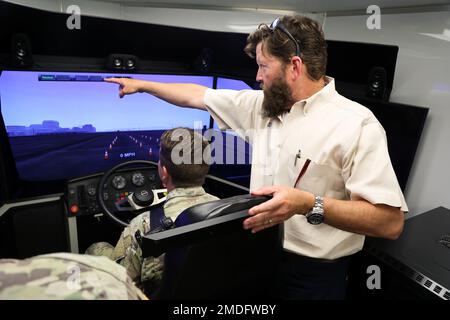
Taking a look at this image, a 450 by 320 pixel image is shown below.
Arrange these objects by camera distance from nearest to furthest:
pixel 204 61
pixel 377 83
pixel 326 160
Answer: pixel 326 160
pixel 377 83
pixel 204 61

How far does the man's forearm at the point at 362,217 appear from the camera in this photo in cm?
115

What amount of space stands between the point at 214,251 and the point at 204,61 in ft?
→ 5.78

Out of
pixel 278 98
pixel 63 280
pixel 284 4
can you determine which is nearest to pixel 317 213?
pixel 278 98

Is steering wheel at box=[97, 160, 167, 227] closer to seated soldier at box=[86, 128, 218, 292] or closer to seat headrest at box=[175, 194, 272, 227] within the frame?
Result: seated soldier at box=[86, 128, 218, 292]

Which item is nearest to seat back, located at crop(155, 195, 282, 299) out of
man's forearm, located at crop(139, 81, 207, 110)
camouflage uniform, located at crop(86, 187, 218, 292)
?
camouflage uniform, located at crop(86, 187, 218, 292)

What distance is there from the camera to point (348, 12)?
2.46m

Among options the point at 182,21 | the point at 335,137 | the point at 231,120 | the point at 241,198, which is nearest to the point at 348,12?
the point at 182,21

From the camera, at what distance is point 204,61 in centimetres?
239

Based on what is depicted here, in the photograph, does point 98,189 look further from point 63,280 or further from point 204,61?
point 63,280

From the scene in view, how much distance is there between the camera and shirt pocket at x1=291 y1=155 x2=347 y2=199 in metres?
1.31
